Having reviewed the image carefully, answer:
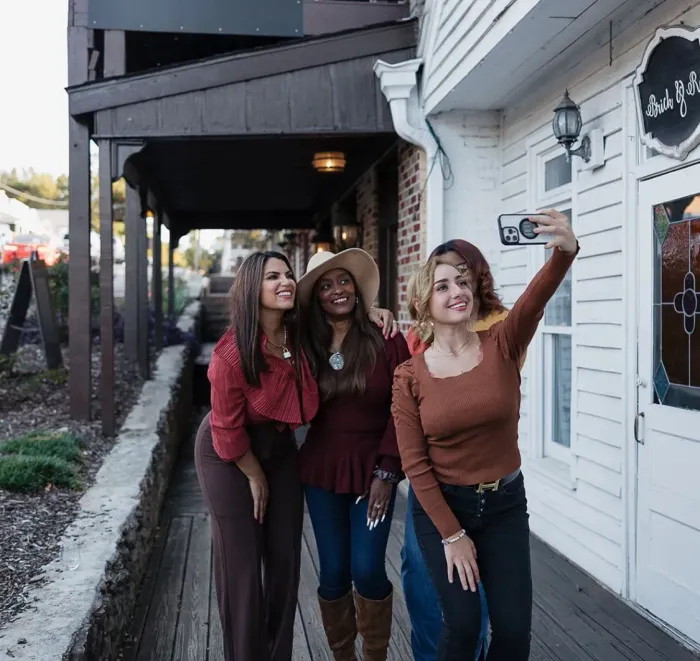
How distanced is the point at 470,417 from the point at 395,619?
1.79 m

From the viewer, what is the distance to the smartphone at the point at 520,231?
2264 millimetres

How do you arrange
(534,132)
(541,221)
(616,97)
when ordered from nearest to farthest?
(541,221), (616,97), (534,132)

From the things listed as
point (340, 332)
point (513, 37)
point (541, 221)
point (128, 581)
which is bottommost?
point (128, 581)

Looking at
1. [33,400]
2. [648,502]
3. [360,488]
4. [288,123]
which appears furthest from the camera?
[33,400]

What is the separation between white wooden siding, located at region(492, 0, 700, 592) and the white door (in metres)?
0.16

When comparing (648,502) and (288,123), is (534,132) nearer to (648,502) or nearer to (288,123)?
(288,123)

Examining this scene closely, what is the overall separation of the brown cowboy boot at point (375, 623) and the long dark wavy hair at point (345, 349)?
2.48ft

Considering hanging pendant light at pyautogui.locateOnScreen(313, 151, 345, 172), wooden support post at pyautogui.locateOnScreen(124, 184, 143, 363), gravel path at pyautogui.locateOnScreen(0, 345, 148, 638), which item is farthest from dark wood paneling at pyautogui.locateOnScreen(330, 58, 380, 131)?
wooden support post at pyautogui.locateOnScreen(124, 184, 143, 363)

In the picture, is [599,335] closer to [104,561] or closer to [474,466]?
[474,466]

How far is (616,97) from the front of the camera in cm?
388

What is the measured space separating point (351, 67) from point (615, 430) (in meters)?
3.28

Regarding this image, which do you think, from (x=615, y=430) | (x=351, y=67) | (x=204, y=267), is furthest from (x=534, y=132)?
(x=204, y=267)

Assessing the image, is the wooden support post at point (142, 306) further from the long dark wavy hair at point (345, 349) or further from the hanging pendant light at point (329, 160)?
the long dark wavy hair at point (345, 349)

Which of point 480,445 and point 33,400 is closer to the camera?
point 480,445
